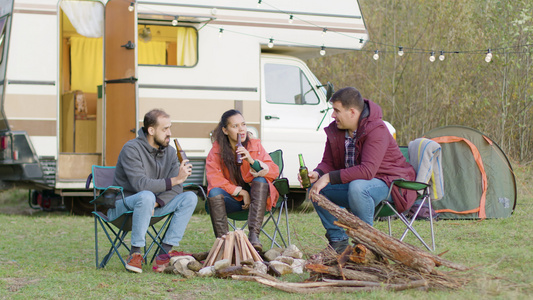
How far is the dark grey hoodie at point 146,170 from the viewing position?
4.44 meters

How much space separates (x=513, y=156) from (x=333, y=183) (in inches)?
261

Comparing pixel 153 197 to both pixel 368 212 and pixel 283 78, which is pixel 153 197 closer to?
pixel 368 212

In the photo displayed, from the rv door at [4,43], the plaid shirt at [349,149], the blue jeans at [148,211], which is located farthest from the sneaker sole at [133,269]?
the rv door at [4,43]

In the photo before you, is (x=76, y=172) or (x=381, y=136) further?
(x=76, y=172)

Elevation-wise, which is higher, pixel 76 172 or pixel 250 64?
pixel 250 64

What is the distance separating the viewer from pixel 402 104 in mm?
10898

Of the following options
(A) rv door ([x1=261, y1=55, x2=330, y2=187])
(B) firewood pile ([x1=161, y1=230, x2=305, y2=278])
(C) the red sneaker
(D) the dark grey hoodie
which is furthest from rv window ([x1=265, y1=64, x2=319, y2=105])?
(C) the red sneaker

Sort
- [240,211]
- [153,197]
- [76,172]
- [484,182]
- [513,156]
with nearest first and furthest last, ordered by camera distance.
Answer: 1. [153,197]
2. [240,211]
3. [484,182]
4. [76,172]
5. [513,156]

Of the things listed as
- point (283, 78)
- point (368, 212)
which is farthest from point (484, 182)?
point (368, 212)

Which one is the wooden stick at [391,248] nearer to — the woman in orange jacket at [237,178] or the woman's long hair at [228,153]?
the woman in orange jacket at [237,178]

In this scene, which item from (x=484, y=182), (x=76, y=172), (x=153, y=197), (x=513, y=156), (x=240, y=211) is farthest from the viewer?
(x=513, y=156)

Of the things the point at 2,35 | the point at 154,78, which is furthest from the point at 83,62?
the point at 154,78

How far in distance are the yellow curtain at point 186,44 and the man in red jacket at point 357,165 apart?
3.12 m

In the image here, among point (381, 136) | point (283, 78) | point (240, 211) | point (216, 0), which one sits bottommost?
point (240, 211)
